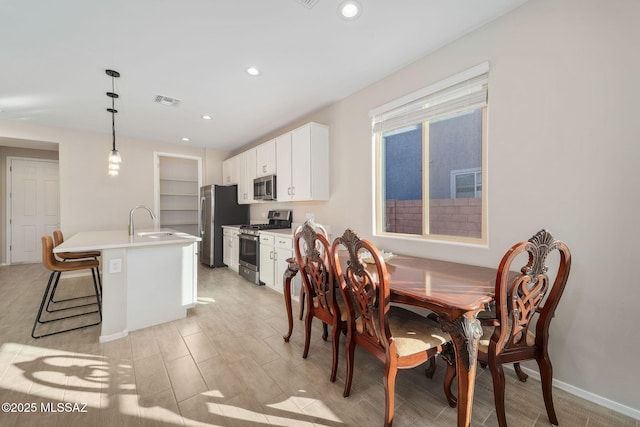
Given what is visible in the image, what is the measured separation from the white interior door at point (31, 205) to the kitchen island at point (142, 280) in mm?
4533

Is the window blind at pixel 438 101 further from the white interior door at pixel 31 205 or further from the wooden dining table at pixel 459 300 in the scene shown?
the white interior door at pixel 31 205

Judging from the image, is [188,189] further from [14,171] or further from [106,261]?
[106,261]

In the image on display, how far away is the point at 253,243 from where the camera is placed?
4.12 m

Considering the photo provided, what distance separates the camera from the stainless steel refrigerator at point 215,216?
17.2 ft

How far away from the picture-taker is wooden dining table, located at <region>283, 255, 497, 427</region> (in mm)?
1240

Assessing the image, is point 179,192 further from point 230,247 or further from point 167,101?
point 167,101

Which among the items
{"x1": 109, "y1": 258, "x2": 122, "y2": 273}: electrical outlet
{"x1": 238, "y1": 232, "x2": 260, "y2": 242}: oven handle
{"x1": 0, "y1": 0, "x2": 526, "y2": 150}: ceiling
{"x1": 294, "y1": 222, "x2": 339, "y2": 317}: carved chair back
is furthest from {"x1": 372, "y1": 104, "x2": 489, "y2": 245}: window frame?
{"x1": 109, "y1": 258, "x2": 122, "y2": 273}: electrical outlet

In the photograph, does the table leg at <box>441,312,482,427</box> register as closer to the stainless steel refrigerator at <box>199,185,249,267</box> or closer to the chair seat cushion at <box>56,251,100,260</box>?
the chair seat cushion at <box>56,251,100,260</box>

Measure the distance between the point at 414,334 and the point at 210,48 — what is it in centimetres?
275

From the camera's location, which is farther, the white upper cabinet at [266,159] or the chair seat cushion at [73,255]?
the white upper cabinet at [266,159]

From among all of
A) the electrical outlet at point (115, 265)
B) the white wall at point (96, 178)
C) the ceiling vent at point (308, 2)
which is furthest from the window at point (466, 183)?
the white wall at point (96, 178)

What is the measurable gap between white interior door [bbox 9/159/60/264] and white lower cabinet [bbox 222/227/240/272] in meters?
3.92

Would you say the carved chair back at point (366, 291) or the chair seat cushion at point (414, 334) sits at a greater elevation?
the carved chair back at point (366, 291)

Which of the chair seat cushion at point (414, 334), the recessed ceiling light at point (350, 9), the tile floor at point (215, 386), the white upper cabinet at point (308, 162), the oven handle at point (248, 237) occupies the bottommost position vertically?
the tile floor at point (215, 386)
